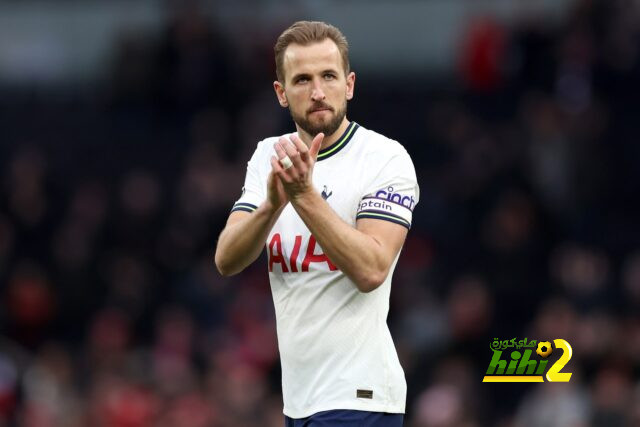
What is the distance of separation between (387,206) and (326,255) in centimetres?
34

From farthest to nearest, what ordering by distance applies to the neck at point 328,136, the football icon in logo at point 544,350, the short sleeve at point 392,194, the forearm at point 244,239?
the football icon in logo at point 544,350, the neck at point 328,136, the short sleeve at point 392,194, the forearm at point 244,239

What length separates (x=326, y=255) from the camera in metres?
6.34

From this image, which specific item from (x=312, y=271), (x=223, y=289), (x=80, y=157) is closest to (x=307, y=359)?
(x=312, y=271)

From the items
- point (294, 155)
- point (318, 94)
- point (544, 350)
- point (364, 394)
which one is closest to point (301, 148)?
point (294, 155)

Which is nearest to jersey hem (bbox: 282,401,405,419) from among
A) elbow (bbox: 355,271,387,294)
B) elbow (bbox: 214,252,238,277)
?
elbow (bbox: 355,271,387,294)

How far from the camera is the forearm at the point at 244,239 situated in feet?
20.7

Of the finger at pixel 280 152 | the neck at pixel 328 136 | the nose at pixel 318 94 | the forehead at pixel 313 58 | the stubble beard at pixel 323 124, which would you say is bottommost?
the neck at pixel 328 136

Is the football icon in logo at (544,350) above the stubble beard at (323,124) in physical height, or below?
below

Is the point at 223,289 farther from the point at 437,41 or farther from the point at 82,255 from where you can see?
the point at 437,41

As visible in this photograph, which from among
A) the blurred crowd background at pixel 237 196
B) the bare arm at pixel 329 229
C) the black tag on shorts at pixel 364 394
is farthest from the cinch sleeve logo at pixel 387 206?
the blurred crowd background at pixel 237 196

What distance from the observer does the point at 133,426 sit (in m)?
13.9

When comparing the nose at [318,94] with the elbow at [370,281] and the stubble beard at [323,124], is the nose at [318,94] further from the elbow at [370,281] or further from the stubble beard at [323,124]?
the elbow at [370,281]

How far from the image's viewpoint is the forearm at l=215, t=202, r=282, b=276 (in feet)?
20.7

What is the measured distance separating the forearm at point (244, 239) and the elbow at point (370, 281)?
0.45 metres
